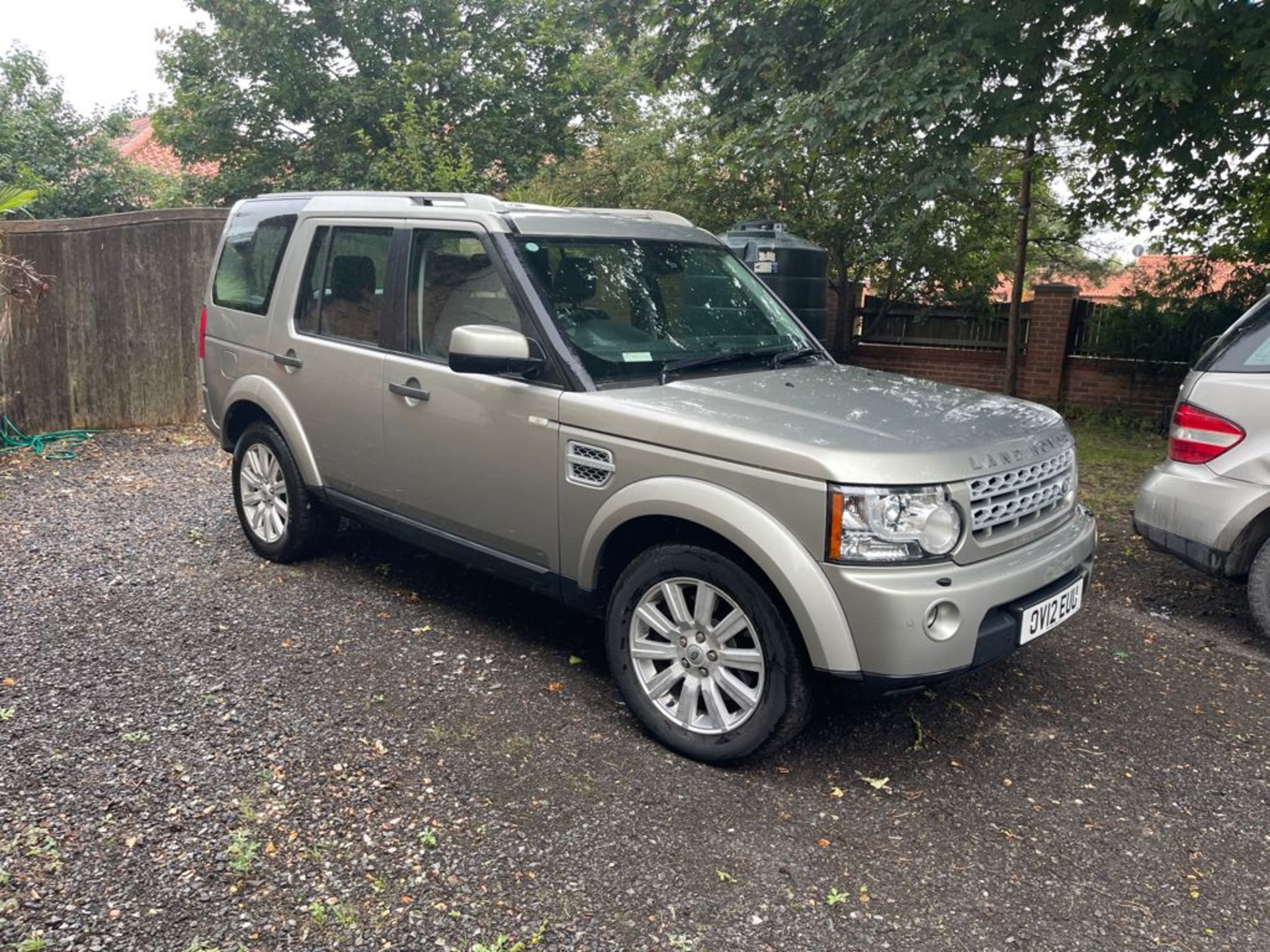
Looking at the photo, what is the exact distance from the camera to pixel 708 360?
408 centimetres

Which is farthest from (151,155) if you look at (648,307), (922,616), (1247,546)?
(922,616)

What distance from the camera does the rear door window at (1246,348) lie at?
445cm

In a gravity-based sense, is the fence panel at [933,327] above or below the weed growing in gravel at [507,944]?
above

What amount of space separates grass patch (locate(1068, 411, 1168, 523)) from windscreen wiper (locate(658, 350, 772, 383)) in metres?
3.25

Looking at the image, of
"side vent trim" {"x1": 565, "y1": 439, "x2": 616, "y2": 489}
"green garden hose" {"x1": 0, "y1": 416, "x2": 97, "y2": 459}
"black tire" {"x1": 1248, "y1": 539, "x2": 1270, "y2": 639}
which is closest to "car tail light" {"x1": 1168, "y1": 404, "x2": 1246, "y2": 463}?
"black tire" {"x1": 1248, "y1": 539, "x2": 1270, "y2": 639}

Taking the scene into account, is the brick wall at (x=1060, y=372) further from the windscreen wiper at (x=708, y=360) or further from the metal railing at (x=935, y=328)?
the windscreen wiper at (x=708, y=360)

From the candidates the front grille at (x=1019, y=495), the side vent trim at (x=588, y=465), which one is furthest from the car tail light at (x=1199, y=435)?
the side vent trim at (x=588, y=465)

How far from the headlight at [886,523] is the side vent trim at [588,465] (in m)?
0.91

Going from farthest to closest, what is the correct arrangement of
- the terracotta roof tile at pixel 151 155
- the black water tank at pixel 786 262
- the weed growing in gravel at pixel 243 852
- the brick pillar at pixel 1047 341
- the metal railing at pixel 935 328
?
the terracotta roof tile at pixel 151 155 < the metal railing at pixel 935 328 < the brick pillar at pixel 1047 341 < the black water tank at pixel 786 262 < the weed growing in gravel at pixel 243 852

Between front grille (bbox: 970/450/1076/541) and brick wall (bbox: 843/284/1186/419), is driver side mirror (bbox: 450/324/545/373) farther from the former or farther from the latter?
brick wall (bbox: 843/284/1186/419)

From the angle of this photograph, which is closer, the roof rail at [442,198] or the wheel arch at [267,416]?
the roof rail at [442,198]

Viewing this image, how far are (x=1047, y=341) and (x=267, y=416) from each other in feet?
32.2

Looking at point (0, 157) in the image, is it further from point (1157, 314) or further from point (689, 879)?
point (689, 879)

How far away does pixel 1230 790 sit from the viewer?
3.49 m
